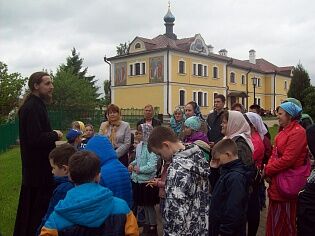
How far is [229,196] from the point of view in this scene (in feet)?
12.6

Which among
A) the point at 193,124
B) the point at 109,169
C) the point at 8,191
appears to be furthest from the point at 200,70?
the point at 109,169

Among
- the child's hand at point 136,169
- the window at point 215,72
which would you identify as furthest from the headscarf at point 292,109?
the window at point 215,72

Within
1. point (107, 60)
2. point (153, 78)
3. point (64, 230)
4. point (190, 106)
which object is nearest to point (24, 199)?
point (64, 230)

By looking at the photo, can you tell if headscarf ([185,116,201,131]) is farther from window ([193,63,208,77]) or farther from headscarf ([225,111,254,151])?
window ([193,63,208,77])

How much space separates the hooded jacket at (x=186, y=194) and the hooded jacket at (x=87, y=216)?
1.99 ft

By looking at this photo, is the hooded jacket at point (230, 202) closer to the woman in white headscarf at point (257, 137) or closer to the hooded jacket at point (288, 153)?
the hooded jacket at point (288, 153)

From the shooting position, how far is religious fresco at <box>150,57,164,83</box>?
48.4m

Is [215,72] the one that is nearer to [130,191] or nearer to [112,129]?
[112,129]

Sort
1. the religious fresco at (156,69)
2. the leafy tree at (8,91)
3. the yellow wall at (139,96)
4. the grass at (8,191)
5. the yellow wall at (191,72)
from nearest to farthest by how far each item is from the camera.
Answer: the grass at (8,191), the leafy tree at (8,91), the religious fresco at (156,69), the yellow wall at (191,72), the yellow wall at (139,96)

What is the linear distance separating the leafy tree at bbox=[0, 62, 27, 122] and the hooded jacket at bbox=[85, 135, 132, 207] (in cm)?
2452

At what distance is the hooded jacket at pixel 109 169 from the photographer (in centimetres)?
367

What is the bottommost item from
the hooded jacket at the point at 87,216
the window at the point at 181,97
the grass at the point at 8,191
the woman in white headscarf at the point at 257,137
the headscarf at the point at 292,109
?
the grass at the point at 8,191

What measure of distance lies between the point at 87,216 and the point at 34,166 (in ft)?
6.61

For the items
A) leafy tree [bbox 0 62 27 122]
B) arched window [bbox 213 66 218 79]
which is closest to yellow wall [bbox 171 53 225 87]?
arched window [bbox 213 66 218 79]
